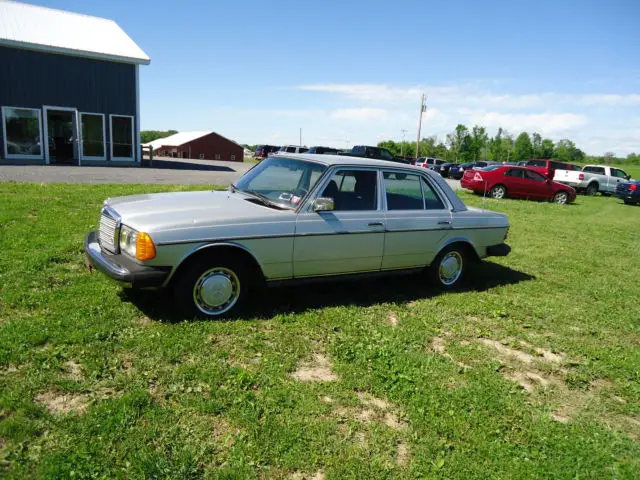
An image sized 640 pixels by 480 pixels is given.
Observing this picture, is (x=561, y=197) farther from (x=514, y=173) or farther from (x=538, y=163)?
(x=538, y=163)

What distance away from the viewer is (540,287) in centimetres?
670

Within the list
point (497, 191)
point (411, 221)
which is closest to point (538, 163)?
point (497, 191)

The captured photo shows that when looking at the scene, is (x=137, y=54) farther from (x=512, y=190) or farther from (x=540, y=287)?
(x=540, y=287)

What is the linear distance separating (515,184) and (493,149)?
98.8 meters

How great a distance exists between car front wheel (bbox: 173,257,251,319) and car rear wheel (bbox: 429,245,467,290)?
8.66 feet

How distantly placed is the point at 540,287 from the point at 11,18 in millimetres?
27234

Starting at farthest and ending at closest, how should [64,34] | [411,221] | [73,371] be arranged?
[64,34] → [411,221] → [73,371]

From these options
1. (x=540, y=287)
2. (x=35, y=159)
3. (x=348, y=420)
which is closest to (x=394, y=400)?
(x=348, y=420)

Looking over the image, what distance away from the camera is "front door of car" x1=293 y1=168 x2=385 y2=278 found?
15.5ft

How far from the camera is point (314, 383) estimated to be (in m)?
3.55

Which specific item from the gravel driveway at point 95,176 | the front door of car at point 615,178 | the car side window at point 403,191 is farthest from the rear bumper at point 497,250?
the front door of car at point 615,178

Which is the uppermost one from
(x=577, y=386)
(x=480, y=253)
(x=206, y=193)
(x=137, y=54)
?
(x=137, y=54)

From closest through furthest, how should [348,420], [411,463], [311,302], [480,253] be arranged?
[411,463], [348,420], [311,302], [480,253]

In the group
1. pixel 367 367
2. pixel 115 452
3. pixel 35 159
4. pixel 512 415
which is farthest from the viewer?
pixel 35 159
